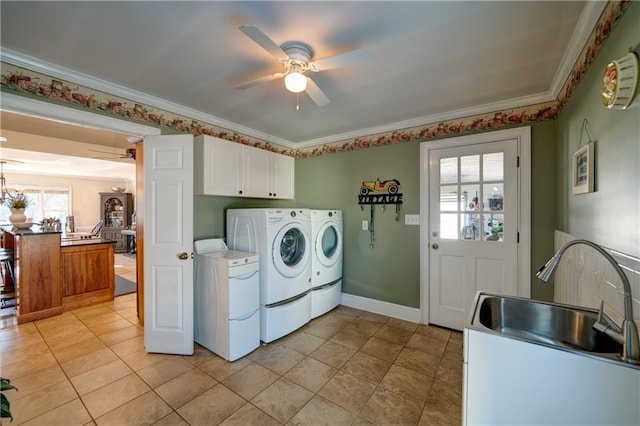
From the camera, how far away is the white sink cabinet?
81 cm

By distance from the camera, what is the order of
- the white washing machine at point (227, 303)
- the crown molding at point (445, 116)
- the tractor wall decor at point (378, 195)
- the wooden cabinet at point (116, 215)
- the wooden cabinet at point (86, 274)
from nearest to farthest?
the white washing machine at point (227, 303)
the crown molding at point (445, 116)
the tractor wall decor at point (378, 195)
the wooden cabinet at point (86, 274)
the wooden cabinet at point (116, 215)

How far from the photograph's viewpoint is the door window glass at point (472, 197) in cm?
258

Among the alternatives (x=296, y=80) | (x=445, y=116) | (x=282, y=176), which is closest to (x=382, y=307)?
(x=282, y=176)

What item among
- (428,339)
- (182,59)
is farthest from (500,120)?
(182,59)

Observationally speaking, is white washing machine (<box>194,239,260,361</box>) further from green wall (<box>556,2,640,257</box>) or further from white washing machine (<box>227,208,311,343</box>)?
green wall (<box>556,2,640,257</box>)

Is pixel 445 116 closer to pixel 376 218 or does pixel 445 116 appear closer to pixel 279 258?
pixel 376 218

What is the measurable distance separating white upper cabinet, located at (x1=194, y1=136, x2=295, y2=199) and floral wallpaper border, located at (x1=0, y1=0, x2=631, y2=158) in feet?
1.44

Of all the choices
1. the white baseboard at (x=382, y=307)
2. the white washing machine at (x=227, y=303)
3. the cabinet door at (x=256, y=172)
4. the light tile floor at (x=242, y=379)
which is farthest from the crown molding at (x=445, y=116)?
the light tile floor at (x=242, y=379)

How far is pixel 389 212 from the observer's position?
3.19m

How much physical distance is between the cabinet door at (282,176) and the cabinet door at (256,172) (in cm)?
9

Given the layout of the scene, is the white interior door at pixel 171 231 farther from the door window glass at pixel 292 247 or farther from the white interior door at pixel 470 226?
the white interior door at pixel 470 226

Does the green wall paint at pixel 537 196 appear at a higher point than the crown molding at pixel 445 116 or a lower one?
lower

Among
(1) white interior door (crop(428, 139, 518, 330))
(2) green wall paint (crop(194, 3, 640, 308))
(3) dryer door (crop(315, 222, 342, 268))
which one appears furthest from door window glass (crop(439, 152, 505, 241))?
(3) dryer door (crop(315, 222, 342, 268))

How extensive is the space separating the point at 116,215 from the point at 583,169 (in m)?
9.99
